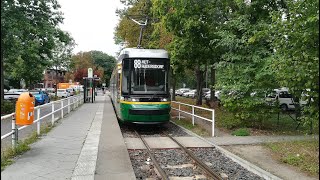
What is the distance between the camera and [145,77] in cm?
1524

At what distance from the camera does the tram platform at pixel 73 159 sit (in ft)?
22.7

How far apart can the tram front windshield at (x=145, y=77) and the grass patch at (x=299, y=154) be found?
5340 mm

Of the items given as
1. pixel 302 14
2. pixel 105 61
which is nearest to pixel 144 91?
pixel 302 14

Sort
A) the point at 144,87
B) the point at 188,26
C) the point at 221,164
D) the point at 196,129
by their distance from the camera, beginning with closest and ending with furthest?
the point at 221,164 → the point at 144,87 → the point at 196,129 → the point at 188,26

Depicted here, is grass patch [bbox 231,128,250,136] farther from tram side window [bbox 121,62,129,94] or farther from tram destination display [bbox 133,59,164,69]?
tram side window [bbox 121,62,129,94]

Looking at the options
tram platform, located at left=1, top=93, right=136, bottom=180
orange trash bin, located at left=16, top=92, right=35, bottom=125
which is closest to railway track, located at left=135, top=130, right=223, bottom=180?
tram platform, located at left=1, top=93, right=136, bottom=180

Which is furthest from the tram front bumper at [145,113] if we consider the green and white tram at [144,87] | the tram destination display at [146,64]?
the tram destination display at [146,64]

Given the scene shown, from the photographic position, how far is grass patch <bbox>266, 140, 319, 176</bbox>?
27.8 feet

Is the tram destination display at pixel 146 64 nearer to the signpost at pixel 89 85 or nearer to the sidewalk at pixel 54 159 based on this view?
the sidewalk at pixel 54 159

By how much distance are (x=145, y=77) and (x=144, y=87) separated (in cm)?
41

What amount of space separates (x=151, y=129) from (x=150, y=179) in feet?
29.1

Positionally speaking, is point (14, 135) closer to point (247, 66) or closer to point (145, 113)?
point (145, 113)

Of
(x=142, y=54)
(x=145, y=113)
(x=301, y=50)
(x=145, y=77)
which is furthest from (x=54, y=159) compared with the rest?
(x=142, y=54)

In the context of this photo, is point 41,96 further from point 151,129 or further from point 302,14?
point 302,14
